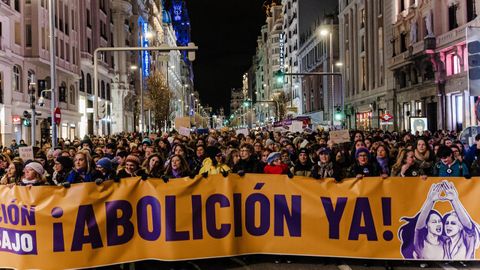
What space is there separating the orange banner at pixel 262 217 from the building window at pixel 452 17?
31019mm

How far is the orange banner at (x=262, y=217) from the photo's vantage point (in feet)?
25.3

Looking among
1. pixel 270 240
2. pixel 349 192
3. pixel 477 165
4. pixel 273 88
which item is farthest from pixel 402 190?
pixel 273 88

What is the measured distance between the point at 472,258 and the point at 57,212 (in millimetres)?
5596

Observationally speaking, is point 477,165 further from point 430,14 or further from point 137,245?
point 430,14

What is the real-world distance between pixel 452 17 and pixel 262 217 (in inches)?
1292

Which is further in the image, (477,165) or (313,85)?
(313,85)

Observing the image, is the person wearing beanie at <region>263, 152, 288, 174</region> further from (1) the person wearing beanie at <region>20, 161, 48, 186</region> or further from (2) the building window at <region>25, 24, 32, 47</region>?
(2) the building window at <region>25, 24, 32, 47</region>

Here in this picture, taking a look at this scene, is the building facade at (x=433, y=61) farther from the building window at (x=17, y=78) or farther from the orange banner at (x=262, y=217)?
the building window at (x=17, y=78)

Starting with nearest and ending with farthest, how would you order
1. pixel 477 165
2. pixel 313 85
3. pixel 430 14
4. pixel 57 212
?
1. pixel 57 212
2. pixel 477 165
3. pixel 430 14
4. pixel 313 85

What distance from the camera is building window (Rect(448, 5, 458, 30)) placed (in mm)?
36300

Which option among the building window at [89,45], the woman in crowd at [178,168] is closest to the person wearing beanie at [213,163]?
the woman in crowd at [178,168]

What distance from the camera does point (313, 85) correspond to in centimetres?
8906

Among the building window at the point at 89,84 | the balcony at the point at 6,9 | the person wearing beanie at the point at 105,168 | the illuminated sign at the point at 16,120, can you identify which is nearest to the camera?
the person wearing beanie at the point at 105,168

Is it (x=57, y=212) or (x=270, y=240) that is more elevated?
(x=57, y=212)
